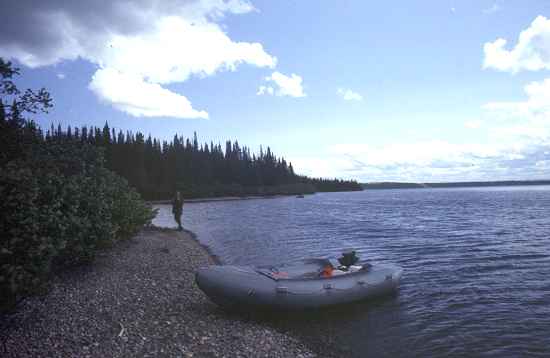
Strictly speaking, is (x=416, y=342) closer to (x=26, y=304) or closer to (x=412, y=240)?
(x=26, y=304)

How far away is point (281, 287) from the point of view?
9.50 meters

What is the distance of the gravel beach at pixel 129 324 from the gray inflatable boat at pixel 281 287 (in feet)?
1.78

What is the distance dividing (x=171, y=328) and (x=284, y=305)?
3.04 m

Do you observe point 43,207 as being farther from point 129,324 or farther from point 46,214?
point 129,324

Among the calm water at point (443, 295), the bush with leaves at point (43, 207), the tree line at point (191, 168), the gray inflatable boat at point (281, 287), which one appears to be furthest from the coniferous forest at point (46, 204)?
the tree line at point (191, 168)

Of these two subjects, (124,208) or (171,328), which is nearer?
(171,328)

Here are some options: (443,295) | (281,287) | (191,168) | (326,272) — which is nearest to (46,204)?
(281,287)

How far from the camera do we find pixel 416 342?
8648 millimetres

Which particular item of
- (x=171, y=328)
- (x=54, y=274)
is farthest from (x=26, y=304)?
(x=171, y=328)

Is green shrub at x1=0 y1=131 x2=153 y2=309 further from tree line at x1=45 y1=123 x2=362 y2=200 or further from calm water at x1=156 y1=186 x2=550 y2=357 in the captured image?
tree line at x1=45 y1=123 x2=362 y2=200

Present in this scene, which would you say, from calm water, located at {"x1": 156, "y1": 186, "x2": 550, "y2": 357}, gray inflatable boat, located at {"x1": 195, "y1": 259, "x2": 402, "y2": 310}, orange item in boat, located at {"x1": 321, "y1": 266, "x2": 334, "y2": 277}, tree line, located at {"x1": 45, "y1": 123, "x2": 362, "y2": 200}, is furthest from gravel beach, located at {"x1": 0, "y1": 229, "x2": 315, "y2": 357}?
tree line, located at {"x1": 45, "y1": 123, "x2": 362, "y2": 200}

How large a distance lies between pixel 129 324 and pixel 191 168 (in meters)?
117

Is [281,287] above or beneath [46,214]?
beneath

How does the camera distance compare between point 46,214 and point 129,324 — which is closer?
point 129,324
